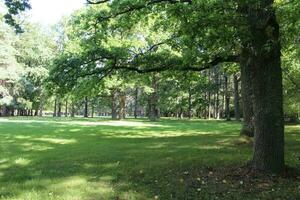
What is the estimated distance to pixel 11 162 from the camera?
13.3 m

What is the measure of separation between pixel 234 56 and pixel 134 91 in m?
64.9

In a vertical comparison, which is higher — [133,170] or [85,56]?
[85,56]

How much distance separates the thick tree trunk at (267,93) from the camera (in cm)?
988

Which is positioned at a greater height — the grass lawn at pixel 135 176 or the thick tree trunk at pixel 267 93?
the thick tree trunk at pixel 267 93

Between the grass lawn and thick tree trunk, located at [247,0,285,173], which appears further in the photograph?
thick tree trunk, located at [247,0,285,173]

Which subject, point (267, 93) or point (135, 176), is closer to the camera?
point (267, 93)

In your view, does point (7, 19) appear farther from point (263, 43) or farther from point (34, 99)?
point (34, 99)

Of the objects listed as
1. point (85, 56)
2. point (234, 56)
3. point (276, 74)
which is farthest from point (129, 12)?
point (276, 74)

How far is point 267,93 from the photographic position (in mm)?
9891

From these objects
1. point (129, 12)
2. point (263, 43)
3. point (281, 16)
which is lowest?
point (263, 43)

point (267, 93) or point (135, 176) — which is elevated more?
point (267, 93)

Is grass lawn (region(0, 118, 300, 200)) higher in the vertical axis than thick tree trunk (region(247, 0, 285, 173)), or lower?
lower

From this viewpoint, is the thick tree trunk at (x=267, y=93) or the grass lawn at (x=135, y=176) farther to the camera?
the thick tree trunk at (x=267, y=93)

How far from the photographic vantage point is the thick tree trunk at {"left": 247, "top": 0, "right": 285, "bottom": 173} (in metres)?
9.88
